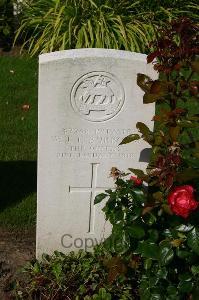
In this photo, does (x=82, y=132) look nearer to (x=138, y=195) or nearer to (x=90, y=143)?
(x=90, y=143)

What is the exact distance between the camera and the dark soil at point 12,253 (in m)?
3.99

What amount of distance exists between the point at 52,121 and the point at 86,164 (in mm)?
353

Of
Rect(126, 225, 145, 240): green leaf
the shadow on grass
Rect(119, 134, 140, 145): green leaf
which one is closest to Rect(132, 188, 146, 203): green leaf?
Rect(126, 225, 145, 240): green leaf

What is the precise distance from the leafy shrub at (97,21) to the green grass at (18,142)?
0.49m

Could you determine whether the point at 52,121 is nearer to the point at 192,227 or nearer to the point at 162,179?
the point at 162,179

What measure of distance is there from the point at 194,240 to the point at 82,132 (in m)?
0.99

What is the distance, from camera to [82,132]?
3.78 meters

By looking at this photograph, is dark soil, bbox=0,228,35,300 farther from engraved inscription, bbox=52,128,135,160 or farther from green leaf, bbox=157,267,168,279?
green leaf, bbox=157,267,168,279

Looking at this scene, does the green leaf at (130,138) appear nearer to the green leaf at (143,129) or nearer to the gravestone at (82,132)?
the green leaf at (143,129)

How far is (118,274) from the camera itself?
3625 millimetres

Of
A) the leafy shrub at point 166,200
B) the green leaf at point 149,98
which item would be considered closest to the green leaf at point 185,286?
the leafy shrub at point 166,200

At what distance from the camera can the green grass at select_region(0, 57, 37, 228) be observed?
16.2ft

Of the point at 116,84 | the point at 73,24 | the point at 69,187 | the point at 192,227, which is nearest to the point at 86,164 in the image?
the point at 69,187

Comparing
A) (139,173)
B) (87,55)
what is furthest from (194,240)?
(87,55)
